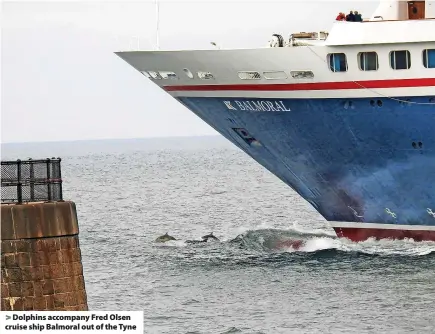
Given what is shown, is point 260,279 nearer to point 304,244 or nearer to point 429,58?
point 304,244

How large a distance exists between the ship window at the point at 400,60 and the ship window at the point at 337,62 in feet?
6.13

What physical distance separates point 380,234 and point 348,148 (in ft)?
11.9

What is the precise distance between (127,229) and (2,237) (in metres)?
46.0

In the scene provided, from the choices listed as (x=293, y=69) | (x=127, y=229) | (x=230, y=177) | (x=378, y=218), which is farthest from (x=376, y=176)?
(x=230, y=177)

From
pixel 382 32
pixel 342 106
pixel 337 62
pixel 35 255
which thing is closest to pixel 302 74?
pixel 337 62

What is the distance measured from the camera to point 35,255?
24859 millimetres

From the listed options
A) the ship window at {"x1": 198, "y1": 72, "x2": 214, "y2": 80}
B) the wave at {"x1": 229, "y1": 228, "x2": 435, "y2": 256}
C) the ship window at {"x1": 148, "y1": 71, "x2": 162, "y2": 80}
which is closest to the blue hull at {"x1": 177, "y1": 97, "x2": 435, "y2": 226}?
the wave at {"x1": 229, "y1": 228, "x2": 435, "y2": 256}

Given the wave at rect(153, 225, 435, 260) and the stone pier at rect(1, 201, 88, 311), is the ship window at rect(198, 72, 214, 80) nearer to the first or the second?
the wave at rect(153, 225, 435, 260)

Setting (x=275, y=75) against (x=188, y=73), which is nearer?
(x=275, y=75)

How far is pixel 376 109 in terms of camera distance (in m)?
46.2

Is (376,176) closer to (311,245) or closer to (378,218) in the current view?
(378,218)

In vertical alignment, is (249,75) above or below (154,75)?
below

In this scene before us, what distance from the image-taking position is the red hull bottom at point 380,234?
4847 cm

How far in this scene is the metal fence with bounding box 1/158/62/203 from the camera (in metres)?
26.0
